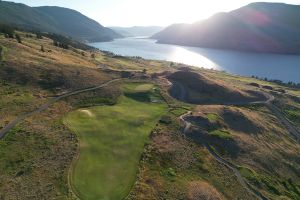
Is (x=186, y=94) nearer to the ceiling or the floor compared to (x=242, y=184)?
nearer to the ceiling

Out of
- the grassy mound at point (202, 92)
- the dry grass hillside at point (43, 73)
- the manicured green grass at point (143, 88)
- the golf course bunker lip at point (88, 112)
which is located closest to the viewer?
the golf course bunker lip at point (88, 112)

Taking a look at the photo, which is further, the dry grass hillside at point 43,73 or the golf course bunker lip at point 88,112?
the dry grass hillside at point 43,73

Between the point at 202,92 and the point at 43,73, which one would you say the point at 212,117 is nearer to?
the point at 202,92

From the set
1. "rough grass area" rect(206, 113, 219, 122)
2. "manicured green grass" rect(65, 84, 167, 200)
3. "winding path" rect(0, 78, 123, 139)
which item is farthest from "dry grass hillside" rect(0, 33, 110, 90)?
"rough grass area" rect(206, 113, 219, 122)

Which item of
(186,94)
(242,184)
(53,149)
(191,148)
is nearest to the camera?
(53,149)

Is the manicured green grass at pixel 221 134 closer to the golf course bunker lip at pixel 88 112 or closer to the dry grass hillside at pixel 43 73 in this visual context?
the golf course bunker lip at pixel 88 112

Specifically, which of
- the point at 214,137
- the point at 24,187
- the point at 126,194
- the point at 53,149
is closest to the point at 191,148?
the point at 214,137

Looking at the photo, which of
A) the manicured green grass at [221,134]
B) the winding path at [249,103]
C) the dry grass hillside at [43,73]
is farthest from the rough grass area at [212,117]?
the dry grass hillside at [43,73]

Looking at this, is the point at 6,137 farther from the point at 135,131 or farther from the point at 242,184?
the point at 242,184
